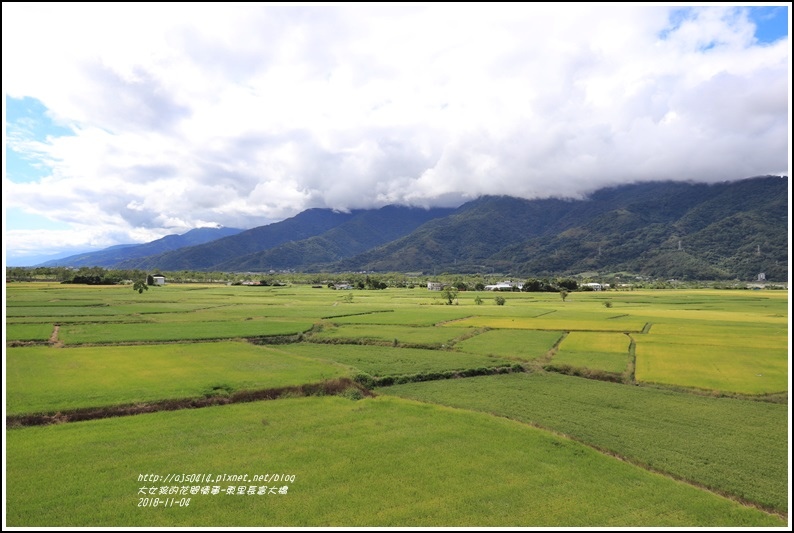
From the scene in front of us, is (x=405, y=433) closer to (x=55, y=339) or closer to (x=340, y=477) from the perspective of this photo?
(x=340, y=477)

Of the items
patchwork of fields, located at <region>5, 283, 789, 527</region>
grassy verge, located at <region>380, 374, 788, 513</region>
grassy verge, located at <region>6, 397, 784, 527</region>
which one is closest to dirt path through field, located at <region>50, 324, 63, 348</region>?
patchwork of fields, located at <region>5, 283, 789, 527</region>

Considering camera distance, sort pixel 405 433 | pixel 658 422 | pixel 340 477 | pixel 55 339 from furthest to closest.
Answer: pixel 55 339
pixel 658 422
pixel 405 433
pixel 340 477

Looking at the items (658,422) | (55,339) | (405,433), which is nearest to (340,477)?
(405,433)

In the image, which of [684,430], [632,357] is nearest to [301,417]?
[684,430]

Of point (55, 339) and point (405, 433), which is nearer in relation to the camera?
point (405, 433)

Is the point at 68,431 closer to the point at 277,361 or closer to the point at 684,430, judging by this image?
the point at 277,361

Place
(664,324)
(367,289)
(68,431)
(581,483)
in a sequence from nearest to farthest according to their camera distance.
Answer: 1. (581,483)
2. (68,431)
3. (664,324)
4. (367,289)

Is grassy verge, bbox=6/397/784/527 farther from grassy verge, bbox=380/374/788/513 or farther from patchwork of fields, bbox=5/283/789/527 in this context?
grassy verge, bbox=380/374/788/513

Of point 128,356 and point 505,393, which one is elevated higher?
point 128,356
